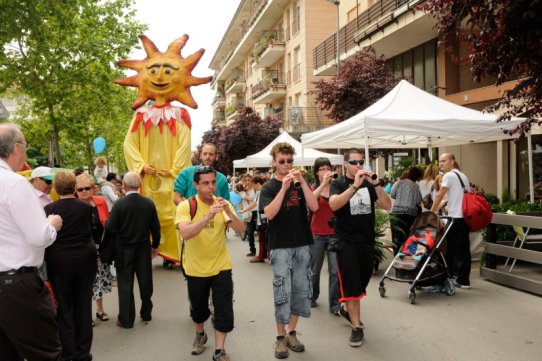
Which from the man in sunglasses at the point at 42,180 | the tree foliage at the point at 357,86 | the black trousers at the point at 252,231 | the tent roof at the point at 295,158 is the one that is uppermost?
the tree foliage at the point at 357,86

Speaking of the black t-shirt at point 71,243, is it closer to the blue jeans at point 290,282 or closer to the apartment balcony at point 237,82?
the blue jeans at point 290,282

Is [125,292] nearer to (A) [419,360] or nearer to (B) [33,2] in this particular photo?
Result: (A) [419,360]

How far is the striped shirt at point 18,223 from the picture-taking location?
3141 mm

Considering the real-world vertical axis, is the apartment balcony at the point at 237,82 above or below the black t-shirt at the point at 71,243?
Answer: above

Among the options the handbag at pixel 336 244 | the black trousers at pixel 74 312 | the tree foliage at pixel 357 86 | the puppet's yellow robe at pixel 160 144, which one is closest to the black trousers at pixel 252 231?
the puppet's yellow robe at pixel 160 144

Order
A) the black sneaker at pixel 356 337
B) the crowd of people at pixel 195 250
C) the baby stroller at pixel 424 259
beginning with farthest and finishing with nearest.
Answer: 1. the baby stroller at pixel 424 259
2. the black sneaker at pixel 356 337
3. the crowd of people at pixel 195 250

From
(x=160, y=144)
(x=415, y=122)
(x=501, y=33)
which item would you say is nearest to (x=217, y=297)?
(x=501, y=33)

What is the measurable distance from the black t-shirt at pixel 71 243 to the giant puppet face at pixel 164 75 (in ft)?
14.3

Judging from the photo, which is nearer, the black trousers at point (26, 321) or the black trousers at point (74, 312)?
the black trousers at point (26, 321)

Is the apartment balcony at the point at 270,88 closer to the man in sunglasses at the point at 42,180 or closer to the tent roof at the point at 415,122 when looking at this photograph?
the tent roof at the point at 415,122

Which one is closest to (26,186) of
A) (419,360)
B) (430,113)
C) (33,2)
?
(419,360)

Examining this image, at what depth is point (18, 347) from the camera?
320 cm

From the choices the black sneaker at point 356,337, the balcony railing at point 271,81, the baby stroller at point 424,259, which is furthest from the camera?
the balcony railing at point 271,81

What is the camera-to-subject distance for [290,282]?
4.96 metres
